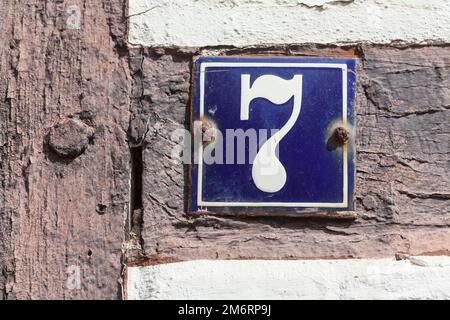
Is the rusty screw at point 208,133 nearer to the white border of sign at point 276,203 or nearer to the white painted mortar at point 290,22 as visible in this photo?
the white border of sign at point 276,203

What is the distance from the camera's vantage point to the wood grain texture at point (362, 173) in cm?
144

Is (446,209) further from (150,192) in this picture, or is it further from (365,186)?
(150,192)

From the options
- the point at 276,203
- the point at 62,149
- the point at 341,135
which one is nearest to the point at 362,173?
the point at 341,135

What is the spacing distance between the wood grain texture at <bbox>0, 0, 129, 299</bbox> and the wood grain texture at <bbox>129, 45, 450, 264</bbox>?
0.06 metres

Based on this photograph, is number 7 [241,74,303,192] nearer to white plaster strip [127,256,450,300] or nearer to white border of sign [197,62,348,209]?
white border of sign [197,62,348,209]

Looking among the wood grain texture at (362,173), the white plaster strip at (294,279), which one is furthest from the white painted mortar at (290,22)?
the white plaster strip at (294,279)

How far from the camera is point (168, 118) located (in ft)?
4.83

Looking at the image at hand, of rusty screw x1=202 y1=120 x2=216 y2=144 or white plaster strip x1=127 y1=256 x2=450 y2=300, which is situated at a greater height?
rusty screw x1=202 y1=120 x2=216 y2=144

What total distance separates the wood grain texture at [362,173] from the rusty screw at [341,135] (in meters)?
0.04

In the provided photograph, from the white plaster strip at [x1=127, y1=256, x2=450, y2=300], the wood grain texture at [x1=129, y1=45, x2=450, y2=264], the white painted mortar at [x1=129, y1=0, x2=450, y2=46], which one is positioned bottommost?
the white plaster strip at [x1=127, y1=256, x2=450, y2=300]

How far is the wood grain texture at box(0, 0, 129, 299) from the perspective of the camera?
1410mm

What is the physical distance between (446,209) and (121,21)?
0.80 m

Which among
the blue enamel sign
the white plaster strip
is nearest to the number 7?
the blue enamel sign
